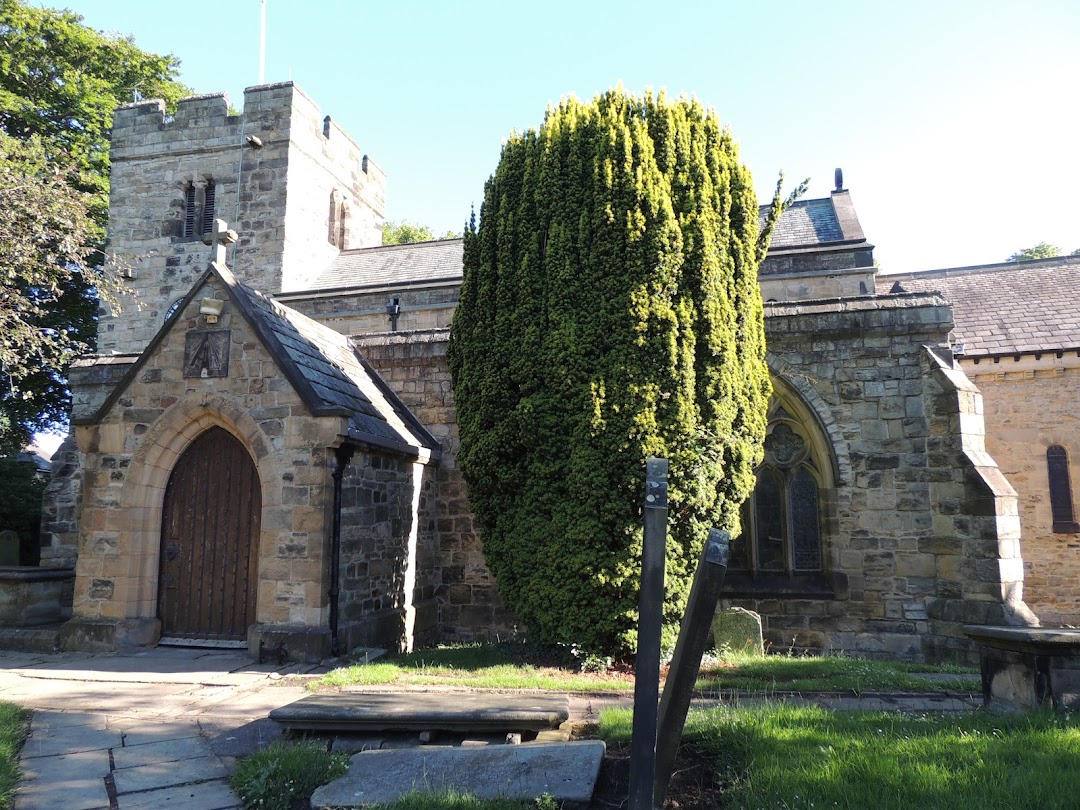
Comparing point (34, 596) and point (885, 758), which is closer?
point (885, 758)

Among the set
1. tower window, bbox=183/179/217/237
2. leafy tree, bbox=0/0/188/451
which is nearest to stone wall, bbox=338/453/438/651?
leafy tree, bbox=0/0/188/451

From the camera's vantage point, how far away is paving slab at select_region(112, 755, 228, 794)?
4051 mm

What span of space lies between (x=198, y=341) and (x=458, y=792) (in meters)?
6.39

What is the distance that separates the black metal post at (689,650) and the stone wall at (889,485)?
6.51 meters

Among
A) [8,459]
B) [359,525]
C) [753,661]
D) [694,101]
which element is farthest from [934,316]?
[8,459]

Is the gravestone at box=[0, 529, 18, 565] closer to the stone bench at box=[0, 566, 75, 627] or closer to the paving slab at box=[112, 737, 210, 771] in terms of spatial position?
the stone bench at box=[0, 566, 75, 627]

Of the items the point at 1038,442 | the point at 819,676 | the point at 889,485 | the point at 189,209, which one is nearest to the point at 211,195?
the point at 189,209

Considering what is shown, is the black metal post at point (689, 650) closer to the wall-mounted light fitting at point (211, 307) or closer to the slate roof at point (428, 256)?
the wall-mounted light fitting at point (211, 307)

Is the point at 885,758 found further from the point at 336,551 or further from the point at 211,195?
the point at 211,195

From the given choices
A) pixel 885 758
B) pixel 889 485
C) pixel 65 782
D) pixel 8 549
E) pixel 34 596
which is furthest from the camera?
pixel 8 549

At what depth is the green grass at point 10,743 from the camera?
149 inches

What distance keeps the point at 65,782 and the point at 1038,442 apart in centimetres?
1567

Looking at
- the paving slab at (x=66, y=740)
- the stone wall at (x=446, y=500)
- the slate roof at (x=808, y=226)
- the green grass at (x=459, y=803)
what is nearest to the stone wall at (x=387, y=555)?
the stone wall at (x=446, y=500)

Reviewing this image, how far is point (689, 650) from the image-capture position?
3342 millimetres
